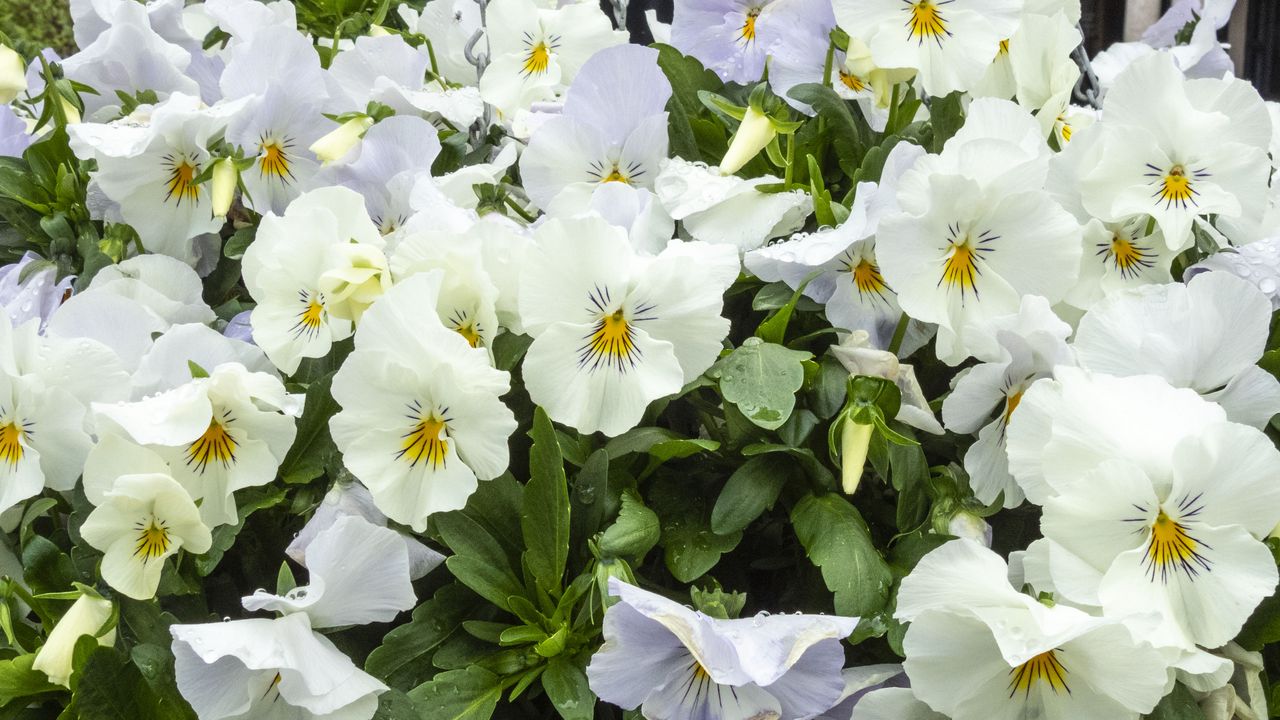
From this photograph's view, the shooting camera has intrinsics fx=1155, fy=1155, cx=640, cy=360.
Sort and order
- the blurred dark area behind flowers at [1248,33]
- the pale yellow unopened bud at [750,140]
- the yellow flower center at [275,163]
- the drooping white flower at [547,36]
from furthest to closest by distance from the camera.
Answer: the blurred dark area behind flowers at [1248,33]
the drooping white flower at [547,36]
the yellow flower center at [275,163]
the pale yellow unopened bud at [750,140]

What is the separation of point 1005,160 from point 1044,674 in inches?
11.0

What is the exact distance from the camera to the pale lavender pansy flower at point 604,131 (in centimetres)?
79

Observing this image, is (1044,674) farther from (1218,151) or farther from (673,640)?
(1218,151)

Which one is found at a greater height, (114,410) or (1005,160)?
(1005,160)

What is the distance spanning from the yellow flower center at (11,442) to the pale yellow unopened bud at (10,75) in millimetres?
369

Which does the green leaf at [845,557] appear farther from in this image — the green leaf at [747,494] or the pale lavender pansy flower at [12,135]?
→ the pale lavender pansy flower at [12,135]

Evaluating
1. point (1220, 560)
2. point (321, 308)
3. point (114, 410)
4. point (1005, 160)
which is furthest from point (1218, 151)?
point (114, 410)

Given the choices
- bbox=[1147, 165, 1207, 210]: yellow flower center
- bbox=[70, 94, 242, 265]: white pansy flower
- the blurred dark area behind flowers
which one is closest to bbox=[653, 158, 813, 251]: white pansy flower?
bbox=[1147, 165, 1207, 210]: yellow flower center

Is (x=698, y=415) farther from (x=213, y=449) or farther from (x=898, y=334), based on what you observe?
(x=213, y=449)

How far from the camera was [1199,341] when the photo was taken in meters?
0.65

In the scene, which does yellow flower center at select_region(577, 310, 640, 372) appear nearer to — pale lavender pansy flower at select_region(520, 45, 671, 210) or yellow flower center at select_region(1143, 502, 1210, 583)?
pale lavender pansy flower at select_region(520, 45, 671, 210)

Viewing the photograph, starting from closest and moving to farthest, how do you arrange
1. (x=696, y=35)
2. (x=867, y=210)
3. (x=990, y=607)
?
(x=990, y=607)
(x=867, y=210)
(x=696, y=35)

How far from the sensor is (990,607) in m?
0.57

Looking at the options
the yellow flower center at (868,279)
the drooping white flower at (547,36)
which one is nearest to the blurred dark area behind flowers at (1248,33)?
the drooping white flower at (547,36)
